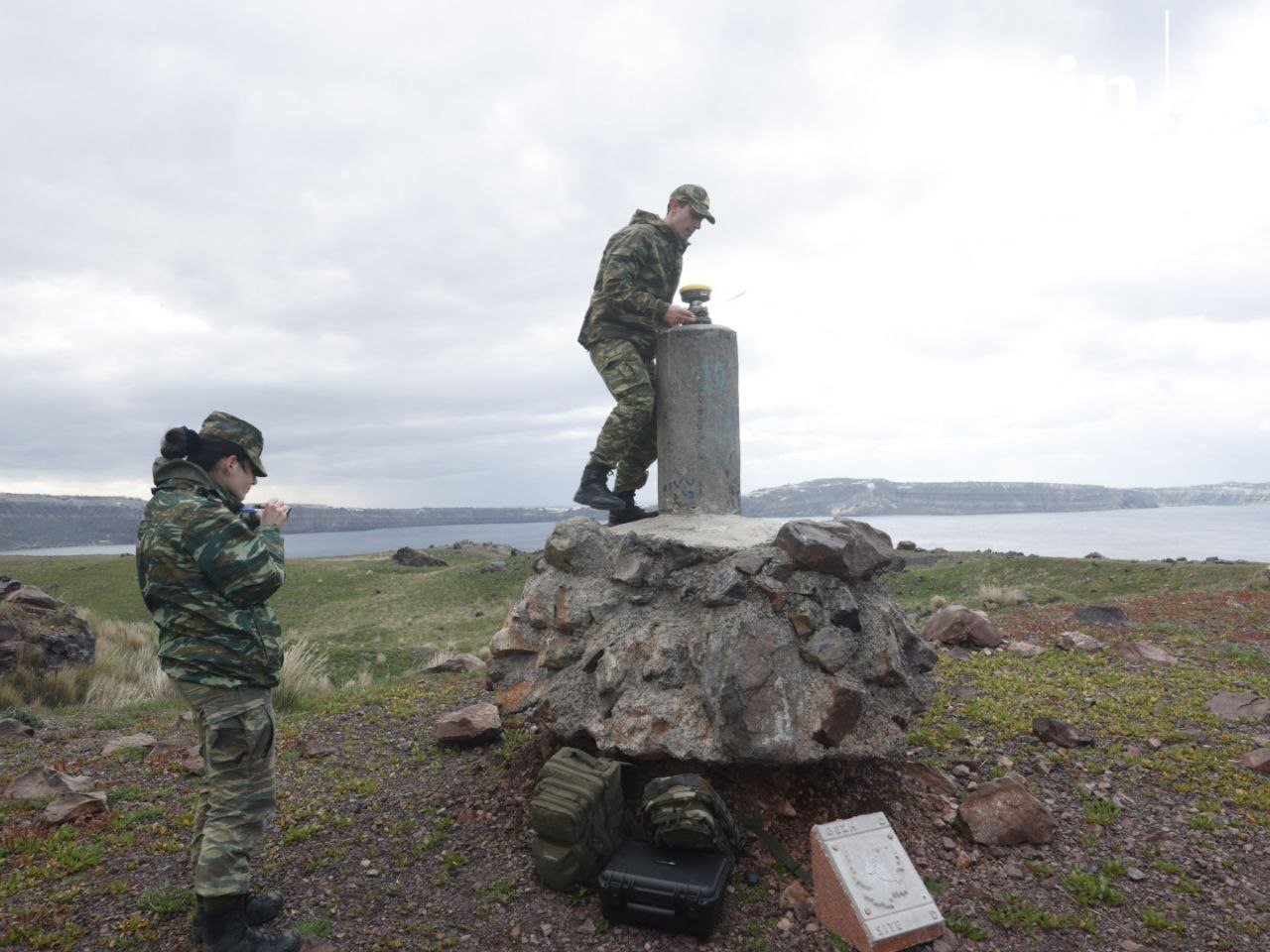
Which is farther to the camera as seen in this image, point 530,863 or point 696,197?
point 696,197

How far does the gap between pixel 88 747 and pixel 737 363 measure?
6.96 m

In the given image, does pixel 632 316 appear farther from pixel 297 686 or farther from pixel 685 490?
pixel 297 686

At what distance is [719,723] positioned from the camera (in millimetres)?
4609

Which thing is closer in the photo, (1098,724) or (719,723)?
(719,723)

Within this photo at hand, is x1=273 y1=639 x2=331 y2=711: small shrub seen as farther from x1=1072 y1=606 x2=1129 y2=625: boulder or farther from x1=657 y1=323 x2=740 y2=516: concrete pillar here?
x1=1072 y1=606 x2=1129 y2=625: boulder

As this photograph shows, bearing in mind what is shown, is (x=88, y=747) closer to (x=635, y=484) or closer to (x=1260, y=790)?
(x=635, y=484)

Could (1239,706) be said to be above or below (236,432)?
below

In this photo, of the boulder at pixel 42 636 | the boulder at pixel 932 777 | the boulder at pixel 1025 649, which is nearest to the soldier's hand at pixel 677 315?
the boulder at pixel 932 777

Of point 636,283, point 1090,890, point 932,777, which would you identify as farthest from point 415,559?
point 1090,890

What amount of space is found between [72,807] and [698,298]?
605 cm

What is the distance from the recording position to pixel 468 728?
6516 millimetres

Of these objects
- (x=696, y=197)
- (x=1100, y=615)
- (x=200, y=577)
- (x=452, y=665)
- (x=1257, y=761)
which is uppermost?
(x=696, y=197)

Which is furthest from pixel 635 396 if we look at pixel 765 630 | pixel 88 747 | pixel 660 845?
pixel 88 747

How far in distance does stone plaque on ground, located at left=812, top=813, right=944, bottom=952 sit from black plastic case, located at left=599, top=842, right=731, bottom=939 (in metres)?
0.56
